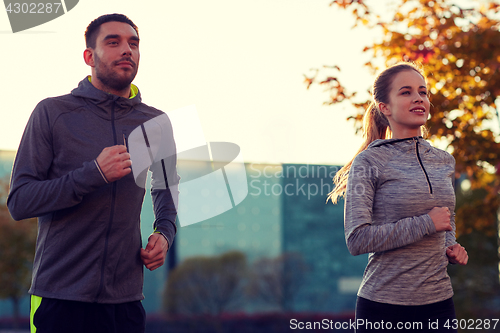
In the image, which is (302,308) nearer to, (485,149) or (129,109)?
(485,149)

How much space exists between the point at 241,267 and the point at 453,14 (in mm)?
31044

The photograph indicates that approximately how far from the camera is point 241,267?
35.7 m

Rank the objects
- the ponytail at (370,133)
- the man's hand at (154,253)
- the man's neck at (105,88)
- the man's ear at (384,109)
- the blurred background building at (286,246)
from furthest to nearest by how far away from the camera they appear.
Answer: the blurred background building at (286,246) < the ponytail at (370,133) < the man's ear at (384,109) < the man's neck at (105,88) < the man's hand at (154,253)

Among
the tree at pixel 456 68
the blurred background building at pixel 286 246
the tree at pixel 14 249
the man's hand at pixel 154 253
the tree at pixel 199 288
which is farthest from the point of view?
the blurred background building at pixel 286 246

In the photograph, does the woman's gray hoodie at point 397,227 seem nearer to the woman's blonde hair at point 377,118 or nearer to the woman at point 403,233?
the woman at point 403,233

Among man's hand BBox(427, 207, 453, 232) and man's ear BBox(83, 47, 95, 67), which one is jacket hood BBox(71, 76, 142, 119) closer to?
man's ear BBox(83, 47, 95, 67)

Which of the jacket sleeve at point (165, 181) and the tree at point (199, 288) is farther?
the tree at point (199, 288)

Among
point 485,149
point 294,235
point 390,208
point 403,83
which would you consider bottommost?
point 294,235

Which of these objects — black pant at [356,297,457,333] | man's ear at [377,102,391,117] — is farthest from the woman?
man's ear at [377,102,391,117]

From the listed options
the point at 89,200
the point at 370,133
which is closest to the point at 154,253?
the point at 89,200

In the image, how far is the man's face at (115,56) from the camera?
2389 millimetres

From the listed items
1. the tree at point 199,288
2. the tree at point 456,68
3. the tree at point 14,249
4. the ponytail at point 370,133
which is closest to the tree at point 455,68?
the tree at point 456,68

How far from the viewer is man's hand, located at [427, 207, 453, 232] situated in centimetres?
233

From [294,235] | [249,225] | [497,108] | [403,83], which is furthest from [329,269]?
[403,83]
